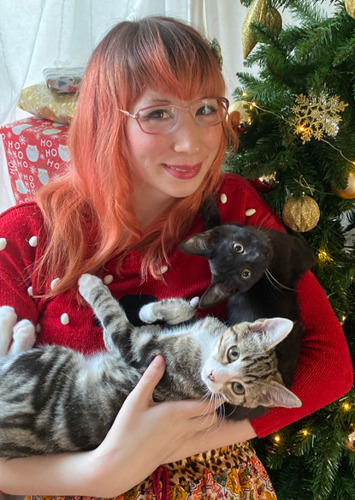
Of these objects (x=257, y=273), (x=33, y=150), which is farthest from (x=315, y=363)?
(x=33, y=150)

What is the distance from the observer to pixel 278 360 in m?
1.05

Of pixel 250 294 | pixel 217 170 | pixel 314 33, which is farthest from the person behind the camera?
pixel 217 170

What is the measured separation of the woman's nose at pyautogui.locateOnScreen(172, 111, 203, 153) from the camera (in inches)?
40.3

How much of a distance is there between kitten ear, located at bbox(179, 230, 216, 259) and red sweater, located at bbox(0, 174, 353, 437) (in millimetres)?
110

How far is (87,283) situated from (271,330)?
0.49m

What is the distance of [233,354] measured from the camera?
1011mm

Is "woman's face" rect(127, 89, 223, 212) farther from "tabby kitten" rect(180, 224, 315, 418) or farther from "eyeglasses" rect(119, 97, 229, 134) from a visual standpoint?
"tabby kitten" rect(180, 224, 315, 418)

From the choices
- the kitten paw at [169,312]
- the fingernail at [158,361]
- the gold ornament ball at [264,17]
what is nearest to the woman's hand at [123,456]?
the fingernail at [158,361]

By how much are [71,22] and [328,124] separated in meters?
1.51

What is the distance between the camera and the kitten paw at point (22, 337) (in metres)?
1.10

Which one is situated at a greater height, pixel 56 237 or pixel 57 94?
pixel 57 94

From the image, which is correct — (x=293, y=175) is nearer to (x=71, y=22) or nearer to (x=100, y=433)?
(x=100, y=433)

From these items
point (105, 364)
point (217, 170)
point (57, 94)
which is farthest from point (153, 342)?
point (57, 94)

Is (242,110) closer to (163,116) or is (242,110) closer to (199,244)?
(163,116)
